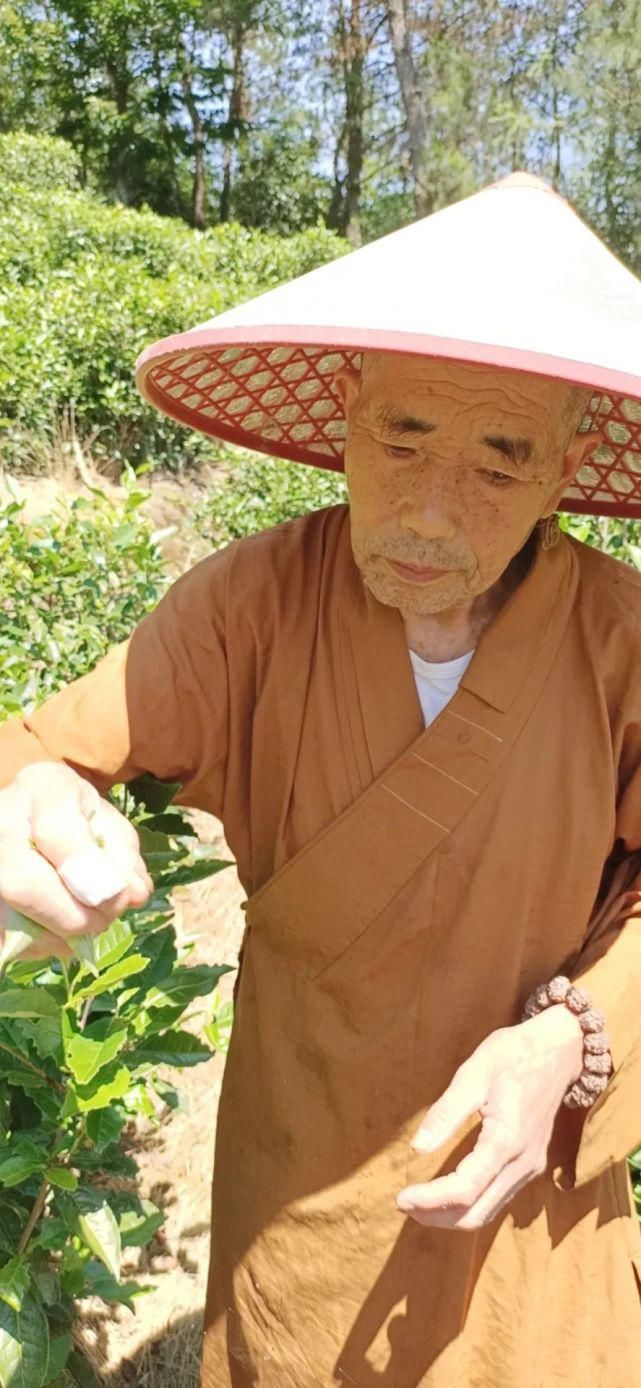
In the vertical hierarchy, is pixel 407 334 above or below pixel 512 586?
above

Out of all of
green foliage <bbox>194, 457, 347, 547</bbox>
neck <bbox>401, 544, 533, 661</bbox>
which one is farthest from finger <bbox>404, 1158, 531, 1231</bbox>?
green foliage <bbox>194, 457, 347, 547</bbox>

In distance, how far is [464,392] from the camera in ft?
2.93

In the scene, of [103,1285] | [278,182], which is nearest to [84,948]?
[103,1285]

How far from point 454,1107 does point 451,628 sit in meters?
0.48

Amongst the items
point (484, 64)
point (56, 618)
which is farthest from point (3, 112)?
point (56, 618)

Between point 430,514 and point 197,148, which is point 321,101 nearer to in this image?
point 197,148

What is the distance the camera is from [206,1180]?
7.09 feet

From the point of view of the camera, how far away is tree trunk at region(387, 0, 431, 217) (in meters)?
12.1

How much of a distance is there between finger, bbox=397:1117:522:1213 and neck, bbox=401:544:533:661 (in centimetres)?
47

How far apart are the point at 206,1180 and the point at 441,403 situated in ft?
6.05

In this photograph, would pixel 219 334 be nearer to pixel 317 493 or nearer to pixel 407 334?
pixel 407 334

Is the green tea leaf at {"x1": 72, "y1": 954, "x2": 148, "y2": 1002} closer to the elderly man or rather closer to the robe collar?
the elderly man

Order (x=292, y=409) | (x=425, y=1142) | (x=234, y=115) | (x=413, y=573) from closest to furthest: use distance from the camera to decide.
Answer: (x=425, y=1142) → (x=413, y=573) → (x=292, y=409) → (x=234, y=115)

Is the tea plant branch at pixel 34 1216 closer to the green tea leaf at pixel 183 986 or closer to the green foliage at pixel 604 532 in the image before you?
the green tea leaf at pixel 183 986
